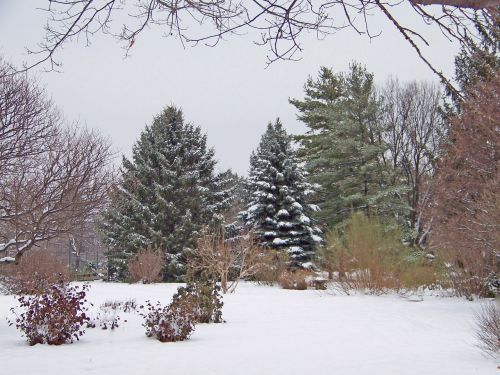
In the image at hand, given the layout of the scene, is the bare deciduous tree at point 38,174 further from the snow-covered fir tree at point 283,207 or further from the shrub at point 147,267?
the snow-covered fir tree at point 283,207

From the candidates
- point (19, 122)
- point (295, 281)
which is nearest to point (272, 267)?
point (295, 281)

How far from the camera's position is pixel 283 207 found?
2455 cm

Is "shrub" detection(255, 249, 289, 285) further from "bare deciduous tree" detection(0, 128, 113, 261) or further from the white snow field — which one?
"bare deciduous tree" detection(0, 128, 113, 261)

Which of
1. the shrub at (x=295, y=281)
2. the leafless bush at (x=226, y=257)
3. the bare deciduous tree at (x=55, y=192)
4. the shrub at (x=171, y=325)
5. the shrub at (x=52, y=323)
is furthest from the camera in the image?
the shrub at (x=295, y=281)

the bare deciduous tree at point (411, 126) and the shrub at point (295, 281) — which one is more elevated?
the bare deciduous tree at point (411, 126)

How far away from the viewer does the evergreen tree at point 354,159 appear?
23500 mm

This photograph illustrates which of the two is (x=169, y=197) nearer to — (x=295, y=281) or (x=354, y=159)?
(x=354, y=159)

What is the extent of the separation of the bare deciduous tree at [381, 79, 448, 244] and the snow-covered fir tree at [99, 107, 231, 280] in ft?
32.9

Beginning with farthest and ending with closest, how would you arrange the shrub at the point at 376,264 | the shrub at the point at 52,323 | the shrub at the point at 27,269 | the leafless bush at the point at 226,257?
the leafless bush at the point at 226,257 < the shrub at the point at 27,269 < the shrub at the point at 376,264 < the shrub at the point at 52,323

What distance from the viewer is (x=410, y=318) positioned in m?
9.59

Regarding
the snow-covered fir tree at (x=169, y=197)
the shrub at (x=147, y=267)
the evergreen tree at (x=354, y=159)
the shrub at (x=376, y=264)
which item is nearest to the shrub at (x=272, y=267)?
the shrub at (x=376, y=264)

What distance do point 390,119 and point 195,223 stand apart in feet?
40.8

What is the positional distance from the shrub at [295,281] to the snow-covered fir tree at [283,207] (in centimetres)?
502

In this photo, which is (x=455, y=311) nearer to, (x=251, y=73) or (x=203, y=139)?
(x=251, y=73)
